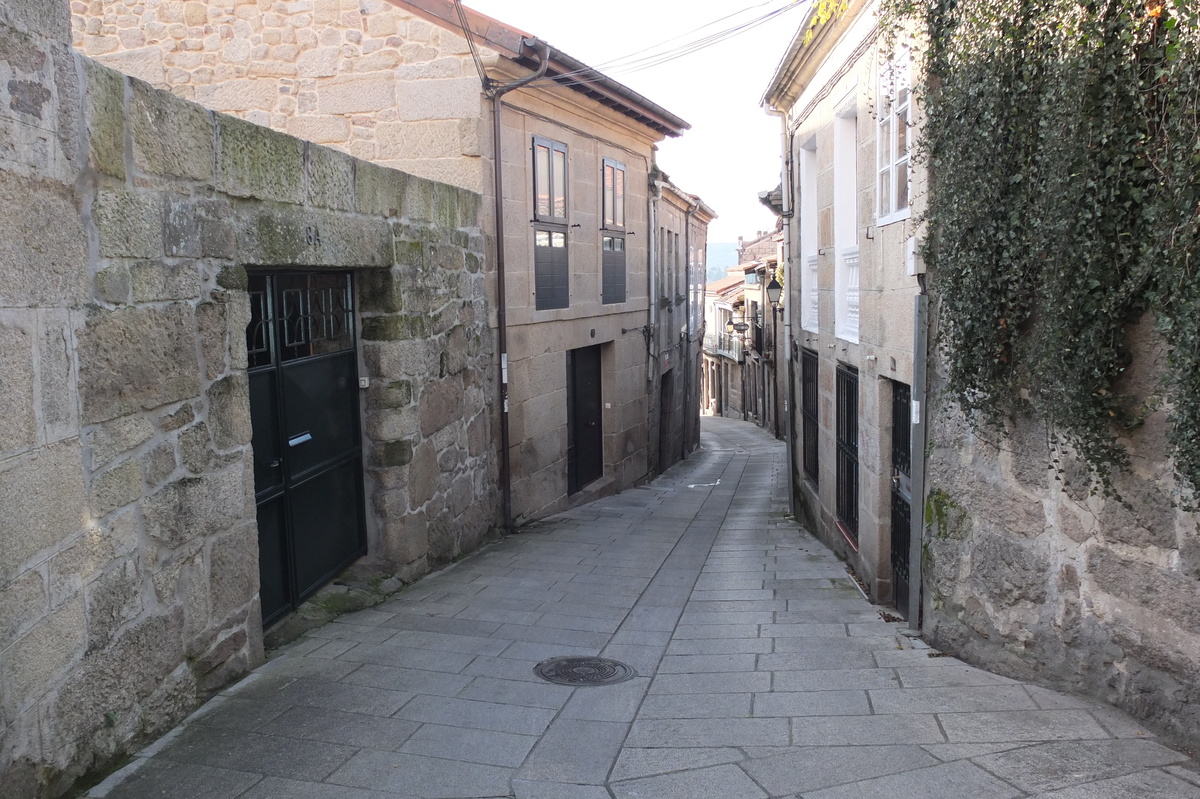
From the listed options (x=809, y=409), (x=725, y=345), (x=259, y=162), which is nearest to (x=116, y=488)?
(x=259, y=162)

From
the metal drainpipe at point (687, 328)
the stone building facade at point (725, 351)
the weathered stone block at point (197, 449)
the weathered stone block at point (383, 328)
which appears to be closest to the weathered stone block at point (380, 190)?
the weathered stone block at point (383, 328)

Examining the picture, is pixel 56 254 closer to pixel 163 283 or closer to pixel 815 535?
pixel 163 283

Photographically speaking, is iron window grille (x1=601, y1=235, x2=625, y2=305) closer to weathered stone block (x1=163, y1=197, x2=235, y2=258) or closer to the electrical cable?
the electrical cable

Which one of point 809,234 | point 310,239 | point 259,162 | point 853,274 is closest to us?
point 259,162

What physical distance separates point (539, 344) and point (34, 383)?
781 cm

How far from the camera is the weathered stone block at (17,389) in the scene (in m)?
3.17

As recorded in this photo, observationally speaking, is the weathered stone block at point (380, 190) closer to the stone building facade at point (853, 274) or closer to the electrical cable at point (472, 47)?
the electrical cable at point (472, 47)

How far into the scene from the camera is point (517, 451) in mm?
10492

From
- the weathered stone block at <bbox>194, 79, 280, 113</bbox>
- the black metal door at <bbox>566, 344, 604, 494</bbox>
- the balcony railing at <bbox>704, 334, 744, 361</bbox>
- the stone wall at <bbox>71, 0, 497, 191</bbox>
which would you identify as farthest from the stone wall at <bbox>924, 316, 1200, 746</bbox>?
the balcony railing at <bbox>704, 334, 744, 361</bbox>

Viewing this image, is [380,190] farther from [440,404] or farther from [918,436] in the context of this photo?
[918,436]

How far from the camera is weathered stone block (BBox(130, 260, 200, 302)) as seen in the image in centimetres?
398

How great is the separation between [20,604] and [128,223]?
5.07 ft

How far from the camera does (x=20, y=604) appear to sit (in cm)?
324

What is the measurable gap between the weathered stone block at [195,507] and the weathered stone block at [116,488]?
111 mm
